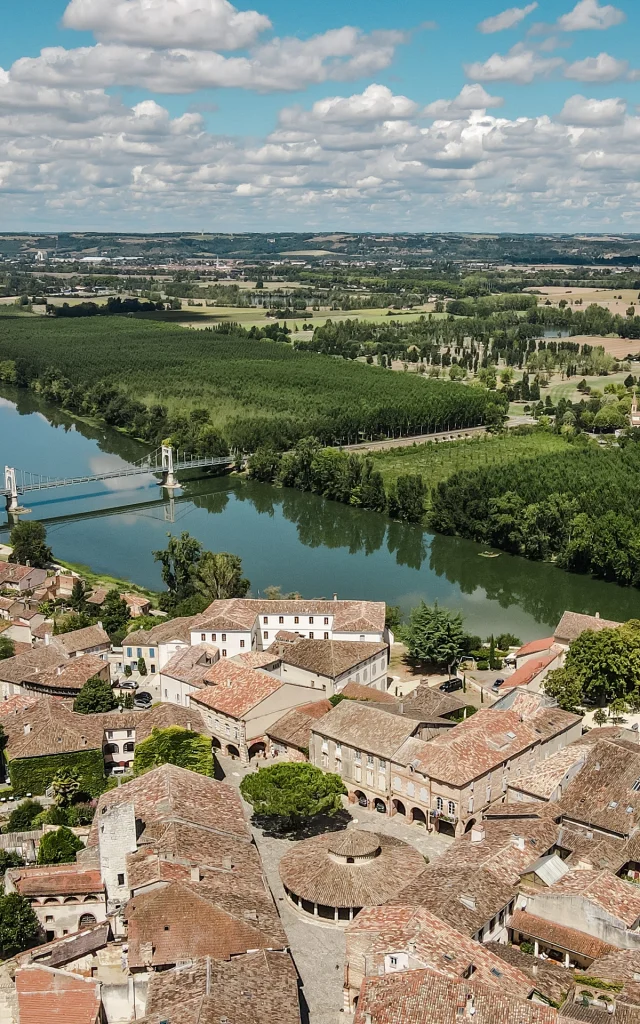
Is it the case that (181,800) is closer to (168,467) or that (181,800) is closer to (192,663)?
(192,663)

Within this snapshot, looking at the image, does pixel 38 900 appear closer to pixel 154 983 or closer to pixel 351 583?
pixel 154 983

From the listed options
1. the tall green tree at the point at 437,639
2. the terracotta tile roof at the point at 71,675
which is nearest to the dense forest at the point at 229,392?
the tall green tree at the point at 437,639

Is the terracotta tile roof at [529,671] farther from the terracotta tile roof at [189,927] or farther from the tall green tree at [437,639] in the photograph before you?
the terracotta tile roof at [189,927]

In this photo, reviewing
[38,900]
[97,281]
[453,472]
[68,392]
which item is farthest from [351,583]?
[97,281]

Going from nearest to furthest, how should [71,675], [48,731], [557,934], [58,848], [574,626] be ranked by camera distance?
[557,934] < [58,848] < [48,731] < [71,675] < [574,626]

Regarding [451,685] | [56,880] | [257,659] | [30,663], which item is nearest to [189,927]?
[56,880]

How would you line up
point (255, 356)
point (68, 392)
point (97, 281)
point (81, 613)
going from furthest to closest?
point (97, 281) → point (255, 356) → point (68, 392) → point (81, 613)

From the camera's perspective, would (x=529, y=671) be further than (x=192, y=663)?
Yes
